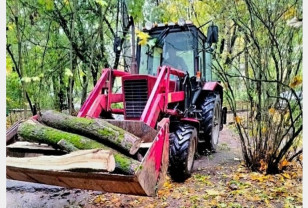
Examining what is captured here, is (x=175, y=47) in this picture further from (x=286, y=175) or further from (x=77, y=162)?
(x=77, y=162)

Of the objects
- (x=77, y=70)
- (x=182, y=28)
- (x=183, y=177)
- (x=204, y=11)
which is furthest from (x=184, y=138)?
(x=204, y=11)

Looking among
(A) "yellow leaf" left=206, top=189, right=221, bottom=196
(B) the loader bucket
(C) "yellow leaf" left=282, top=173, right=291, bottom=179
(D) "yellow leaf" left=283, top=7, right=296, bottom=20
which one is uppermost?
(D) "yellow leaf" left=283, top=7, right=296, bottom=20

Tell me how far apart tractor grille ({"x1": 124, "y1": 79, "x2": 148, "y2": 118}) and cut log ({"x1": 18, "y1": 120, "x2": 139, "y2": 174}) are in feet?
3.40

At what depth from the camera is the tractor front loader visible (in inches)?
71.1

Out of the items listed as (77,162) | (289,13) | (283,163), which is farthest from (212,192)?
(289,13)

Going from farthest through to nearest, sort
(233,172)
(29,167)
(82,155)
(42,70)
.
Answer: (42,70) < (233,172) < (29,167) < (82,155)

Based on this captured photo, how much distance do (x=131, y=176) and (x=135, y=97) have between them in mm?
1356

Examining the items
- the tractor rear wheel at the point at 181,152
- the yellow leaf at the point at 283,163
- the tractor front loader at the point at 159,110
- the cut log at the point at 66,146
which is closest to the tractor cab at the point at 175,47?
the tractor front loader at the point at 159,110

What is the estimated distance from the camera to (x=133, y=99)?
2.93 m

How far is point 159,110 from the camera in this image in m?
2.57

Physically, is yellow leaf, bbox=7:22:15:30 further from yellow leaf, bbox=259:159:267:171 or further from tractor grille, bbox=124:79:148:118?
yellow leaf, bbox=259:159:267:171

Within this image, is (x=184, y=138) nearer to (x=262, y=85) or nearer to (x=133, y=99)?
(x=133, y=99)

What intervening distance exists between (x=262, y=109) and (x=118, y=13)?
340cm

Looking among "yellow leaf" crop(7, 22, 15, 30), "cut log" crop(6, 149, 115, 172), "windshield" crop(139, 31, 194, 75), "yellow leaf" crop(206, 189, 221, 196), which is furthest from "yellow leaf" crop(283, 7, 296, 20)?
"yellow leaf" crop(7, 22, 15, 30)
